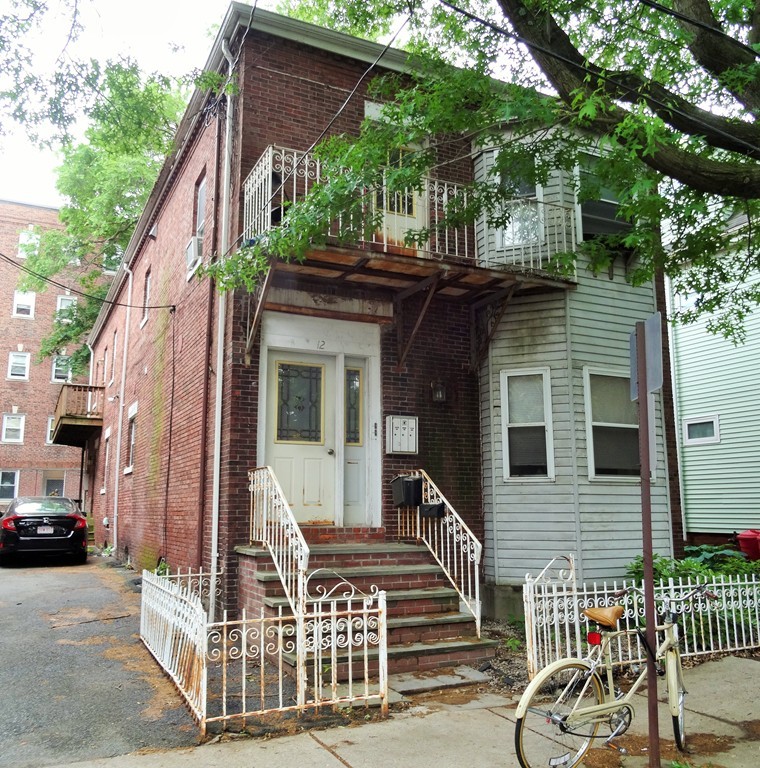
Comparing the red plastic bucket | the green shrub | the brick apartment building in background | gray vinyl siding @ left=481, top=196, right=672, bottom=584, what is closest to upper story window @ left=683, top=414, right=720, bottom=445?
the red plastic bucket

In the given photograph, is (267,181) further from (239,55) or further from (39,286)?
(39,286)

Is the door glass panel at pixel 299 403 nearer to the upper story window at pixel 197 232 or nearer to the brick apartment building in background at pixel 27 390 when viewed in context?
the upper story window at pixel 197 232

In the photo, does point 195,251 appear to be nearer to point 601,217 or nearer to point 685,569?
point 601,217

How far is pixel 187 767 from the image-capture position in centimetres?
410

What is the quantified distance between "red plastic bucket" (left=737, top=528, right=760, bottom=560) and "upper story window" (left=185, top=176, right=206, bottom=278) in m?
10.1

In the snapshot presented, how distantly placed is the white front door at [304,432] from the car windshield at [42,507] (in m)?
7.80

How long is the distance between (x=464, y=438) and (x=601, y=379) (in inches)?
82.8

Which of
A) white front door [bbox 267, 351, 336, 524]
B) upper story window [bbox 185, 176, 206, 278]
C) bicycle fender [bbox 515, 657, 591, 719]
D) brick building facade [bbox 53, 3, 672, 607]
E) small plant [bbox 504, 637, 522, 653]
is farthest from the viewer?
upper story window [bbox 185, 176, 206, 278]

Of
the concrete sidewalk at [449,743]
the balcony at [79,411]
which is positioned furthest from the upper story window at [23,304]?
the concrete sidewalk at [449,743]

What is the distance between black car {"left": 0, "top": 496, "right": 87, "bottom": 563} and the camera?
13453mm

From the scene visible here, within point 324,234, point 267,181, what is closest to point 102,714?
point 324,234

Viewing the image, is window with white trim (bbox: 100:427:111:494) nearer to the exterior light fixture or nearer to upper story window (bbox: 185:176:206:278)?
upper story window (bbox: 185:176:206:278)

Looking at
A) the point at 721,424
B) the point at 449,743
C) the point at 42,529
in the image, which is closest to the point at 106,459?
the point at 42,529

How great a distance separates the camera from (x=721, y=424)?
49.0 feet
